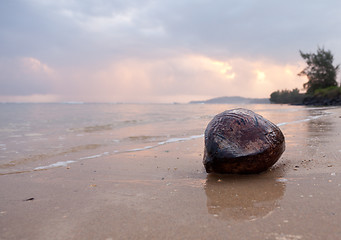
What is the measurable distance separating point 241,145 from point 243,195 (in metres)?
0.69

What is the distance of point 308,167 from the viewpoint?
11.2 feet

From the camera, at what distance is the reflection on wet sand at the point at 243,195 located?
2076 mm

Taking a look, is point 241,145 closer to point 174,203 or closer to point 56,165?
point 174,203

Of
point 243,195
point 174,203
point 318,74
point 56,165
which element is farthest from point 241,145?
point 318,74

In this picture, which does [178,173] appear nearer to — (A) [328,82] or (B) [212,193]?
(B) [212,193]

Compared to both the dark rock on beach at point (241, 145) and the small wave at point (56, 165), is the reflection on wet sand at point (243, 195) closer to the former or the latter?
the dark rock on beach at point (241, 145)

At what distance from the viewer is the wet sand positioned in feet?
5.92

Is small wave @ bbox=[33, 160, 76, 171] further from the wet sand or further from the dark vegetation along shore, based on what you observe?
the dark vegetation along shore

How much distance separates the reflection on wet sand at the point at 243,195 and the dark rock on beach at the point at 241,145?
5.7 inches

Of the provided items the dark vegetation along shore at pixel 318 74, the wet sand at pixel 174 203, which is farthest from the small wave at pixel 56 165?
the dark vegetation along shore at pixel 318 74

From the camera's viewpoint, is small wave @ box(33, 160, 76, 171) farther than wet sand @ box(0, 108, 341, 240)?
Yes

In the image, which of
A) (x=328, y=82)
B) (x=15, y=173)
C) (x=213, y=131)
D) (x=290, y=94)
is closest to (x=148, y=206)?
(x=213, y=131)

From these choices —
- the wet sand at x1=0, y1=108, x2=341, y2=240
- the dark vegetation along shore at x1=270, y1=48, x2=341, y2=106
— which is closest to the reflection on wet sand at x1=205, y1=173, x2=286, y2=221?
the wet sand at x1=0, y1=108, x2=341, y2=240

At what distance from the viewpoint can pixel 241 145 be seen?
302cm
